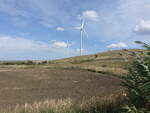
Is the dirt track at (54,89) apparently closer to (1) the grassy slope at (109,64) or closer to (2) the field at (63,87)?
(2) the field at (63,87)

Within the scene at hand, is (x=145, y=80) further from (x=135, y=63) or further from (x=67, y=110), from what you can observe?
(x=67, y=110)

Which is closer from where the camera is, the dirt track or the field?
the field

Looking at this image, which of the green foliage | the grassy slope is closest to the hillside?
the grassy slope

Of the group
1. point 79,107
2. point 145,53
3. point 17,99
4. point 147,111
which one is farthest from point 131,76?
point 17,99

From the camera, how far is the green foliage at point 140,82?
A: 3701mm

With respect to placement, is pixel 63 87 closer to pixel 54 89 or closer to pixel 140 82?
pixel 54 89

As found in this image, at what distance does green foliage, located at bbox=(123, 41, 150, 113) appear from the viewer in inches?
146

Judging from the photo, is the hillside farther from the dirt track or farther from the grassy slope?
the dirt track

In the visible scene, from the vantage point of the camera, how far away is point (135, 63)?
404cm

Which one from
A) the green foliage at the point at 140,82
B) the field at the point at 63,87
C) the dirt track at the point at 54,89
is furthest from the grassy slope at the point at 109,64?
the dirt track at the point at 54,89

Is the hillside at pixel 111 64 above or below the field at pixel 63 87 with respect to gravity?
above

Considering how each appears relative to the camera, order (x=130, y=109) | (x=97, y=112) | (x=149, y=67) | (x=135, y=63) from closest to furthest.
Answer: (x=130, y=109), (x=149, y=67), (x=135, y=63), (x=97, y=112)

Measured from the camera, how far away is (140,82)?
398 cm

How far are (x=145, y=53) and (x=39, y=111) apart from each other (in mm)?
2909
